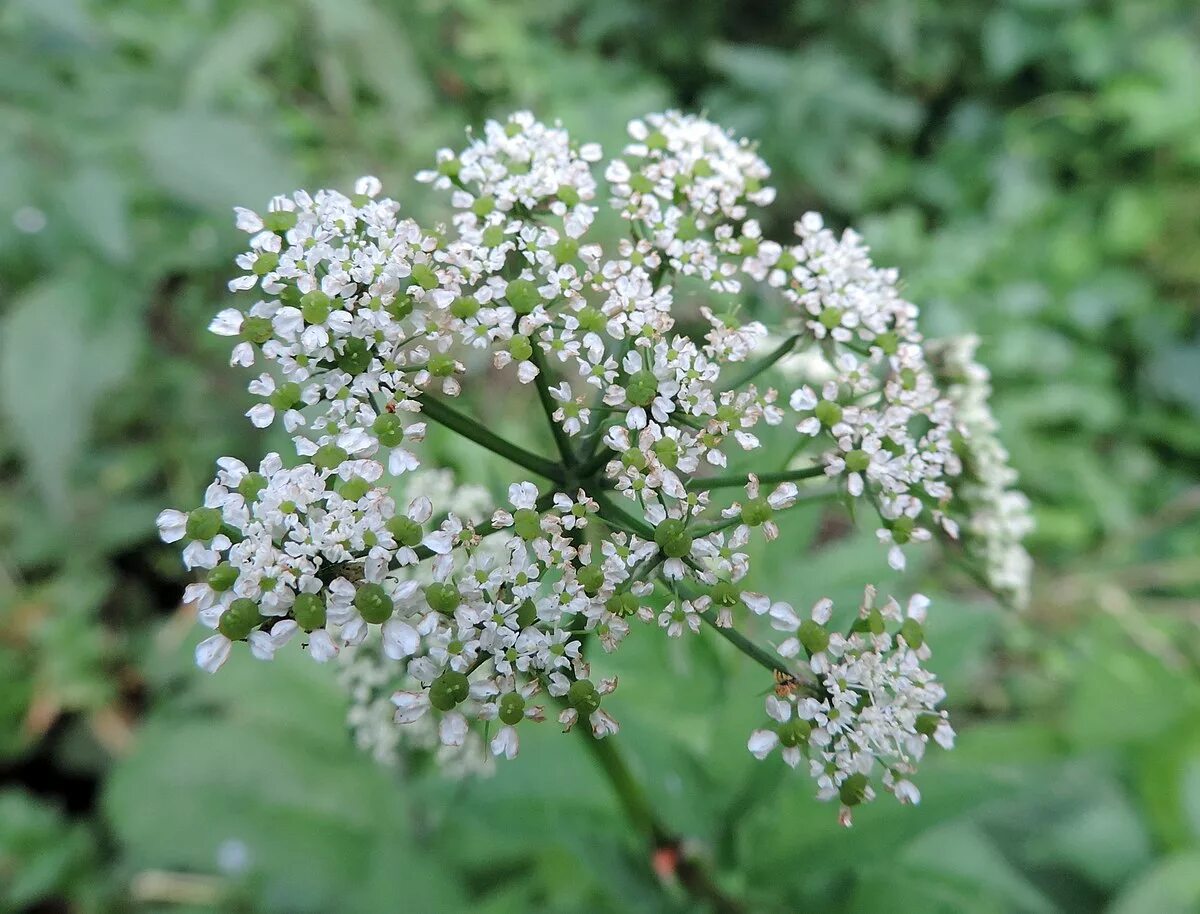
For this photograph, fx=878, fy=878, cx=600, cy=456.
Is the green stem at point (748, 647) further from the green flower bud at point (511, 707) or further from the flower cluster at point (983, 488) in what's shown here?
the flower cluster at point (983, 488)

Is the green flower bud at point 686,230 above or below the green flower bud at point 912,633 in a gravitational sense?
above

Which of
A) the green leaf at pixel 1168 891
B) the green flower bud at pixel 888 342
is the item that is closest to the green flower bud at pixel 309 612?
the green flower bud at pixel 888 342

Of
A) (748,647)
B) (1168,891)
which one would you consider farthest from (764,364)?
(1168,891)

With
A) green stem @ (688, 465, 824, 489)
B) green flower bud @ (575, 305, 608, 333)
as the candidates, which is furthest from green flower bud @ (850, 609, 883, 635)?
green flower bud @ (575, 305, 608, 333)

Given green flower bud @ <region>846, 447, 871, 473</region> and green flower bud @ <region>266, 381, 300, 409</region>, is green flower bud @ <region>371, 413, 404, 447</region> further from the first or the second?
green flower bud @ <region>846, 447, 871, 473</region>

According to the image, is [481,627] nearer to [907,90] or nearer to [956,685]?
[956,685]

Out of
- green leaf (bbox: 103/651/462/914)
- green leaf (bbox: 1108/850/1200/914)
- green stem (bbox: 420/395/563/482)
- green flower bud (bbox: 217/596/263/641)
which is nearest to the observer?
green flower bud (bbox: 217/596/263/641)
